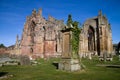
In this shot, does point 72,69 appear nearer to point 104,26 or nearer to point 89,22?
point 104,26

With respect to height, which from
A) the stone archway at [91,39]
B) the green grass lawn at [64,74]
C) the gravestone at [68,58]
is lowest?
the green grass lawn at [64,74]

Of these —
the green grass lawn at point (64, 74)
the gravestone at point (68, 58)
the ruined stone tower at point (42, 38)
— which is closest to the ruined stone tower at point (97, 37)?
the ruined stone tower at point (42, 38)

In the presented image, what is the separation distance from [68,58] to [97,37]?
3428 cm

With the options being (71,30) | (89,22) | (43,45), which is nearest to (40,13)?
(43,45)

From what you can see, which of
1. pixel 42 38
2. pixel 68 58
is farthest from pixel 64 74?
pixel 42 38

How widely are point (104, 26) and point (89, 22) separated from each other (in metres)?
6.69

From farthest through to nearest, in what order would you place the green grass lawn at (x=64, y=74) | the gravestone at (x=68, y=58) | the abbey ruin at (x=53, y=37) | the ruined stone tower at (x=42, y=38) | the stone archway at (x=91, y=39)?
the stone archway at (x=91, y=39), the abbey ruin at (x=53, y=37), the ruined stone tower at (x=42, y=38), the gravestone at (x=68, y=58), the green grass lawn at (x=64, y=74)

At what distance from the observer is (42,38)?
1516 inches

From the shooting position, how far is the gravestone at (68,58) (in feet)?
39.9

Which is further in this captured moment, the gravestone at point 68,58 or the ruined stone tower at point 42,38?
the ruined stone tower at point 42,38

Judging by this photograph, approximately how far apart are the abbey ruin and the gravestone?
23078mm

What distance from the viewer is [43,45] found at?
3888cm

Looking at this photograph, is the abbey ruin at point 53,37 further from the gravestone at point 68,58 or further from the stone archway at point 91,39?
the gravestone at point 68,58

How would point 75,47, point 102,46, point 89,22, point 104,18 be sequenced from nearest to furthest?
point 75,47 < point 102,46 < point 104,18 < point 89,22
